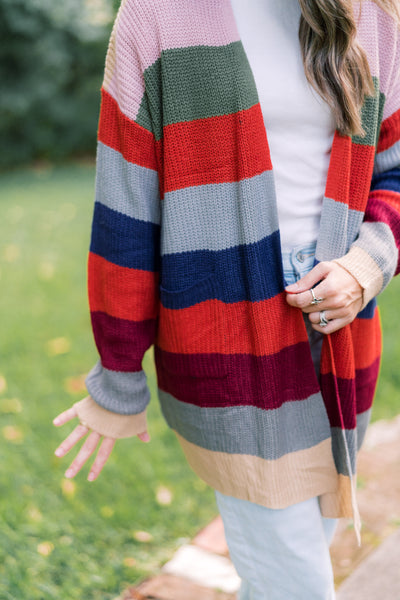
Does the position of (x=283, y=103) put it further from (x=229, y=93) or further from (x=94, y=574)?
(x=94, y=574)

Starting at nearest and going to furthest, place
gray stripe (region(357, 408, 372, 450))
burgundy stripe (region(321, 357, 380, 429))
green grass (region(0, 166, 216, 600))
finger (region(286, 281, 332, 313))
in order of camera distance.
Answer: finger (region(286, 281, 332, 313)) < burgundy stripe (region(321, 357, 380, 429)) < gray stripe (region(357, 408, 372, 450)) < green grass (region(0, 166, 216, 600))

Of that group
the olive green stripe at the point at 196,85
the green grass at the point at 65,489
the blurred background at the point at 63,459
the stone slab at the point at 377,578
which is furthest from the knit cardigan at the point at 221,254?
the green grass at the point at 65,489

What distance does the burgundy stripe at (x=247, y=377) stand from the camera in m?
1.35

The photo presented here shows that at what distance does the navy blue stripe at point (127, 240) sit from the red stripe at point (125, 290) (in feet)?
0.06

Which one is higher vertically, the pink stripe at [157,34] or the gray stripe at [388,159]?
the pink stripe at [157,34]

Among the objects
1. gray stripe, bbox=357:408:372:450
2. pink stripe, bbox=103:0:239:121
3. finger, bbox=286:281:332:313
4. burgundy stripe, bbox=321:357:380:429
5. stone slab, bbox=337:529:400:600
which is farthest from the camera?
stone slab, bbox=337:529:400:600

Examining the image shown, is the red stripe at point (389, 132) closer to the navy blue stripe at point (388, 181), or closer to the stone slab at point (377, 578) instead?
the navy blue stripe at point (388, 181)

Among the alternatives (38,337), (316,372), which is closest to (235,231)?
(316,372)

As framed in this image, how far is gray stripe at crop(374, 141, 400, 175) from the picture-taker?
1495mm

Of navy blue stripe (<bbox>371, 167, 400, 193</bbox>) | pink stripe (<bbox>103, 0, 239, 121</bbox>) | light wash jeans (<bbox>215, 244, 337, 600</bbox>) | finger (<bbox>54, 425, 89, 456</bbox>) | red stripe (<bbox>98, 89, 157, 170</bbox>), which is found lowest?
light wash jeans (<bbox>215, 244, 337, 600</bbox>)

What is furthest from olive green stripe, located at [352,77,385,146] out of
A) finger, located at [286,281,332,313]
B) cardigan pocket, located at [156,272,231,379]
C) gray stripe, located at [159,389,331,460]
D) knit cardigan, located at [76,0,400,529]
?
gray stripe, located at [159,389,331,460]

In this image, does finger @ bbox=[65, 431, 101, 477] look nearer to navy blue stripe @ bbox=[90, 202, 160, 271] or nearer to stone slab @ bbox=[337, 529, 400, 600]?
navy blue stripe @ bbox=[90, 202, 160, 271]

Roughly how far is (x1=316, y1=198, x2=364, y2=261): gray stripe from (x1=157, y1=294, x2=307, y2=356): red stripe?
0.15m

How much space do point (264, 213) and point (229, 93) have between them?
25cm
